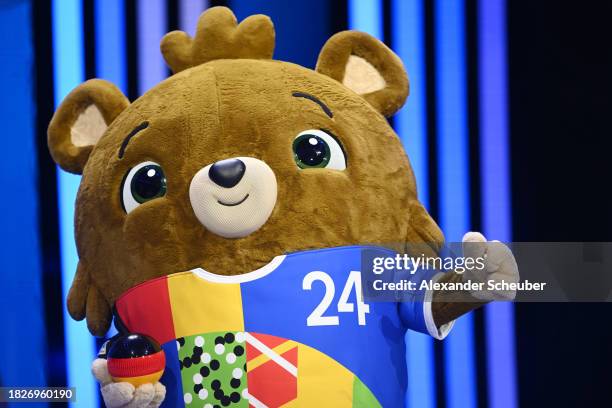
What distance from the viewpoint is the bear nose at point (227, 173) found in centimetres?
164

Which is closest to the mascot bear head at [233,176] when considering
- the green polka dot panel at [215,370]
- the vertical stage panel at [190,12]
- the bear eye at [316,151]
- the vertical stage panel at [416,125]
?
the bear eye at [316,151]

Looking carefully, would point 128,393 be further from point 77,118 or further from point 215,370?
point 77,118

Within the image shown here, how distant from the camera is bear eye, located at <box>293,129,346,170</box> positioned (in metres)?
1.77

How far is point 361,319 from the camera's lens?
173 centimetres

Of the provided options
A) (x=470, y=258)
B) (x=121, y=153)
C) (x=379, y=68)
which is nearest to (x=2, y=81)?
(x=121, y=153)

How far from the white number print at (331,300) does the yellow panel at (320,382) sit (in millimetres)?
59

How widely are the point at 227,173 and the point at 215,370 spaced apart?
352mm

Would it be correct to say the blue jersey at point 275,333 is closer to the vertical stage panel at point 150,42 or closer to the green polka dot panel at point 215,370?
the green polka dot panel at point 215,370

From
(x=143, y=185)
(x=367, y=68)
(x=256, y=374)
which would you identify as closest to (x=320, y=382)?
(x=256, y=374)

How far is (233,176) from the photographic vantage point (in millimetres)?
1642

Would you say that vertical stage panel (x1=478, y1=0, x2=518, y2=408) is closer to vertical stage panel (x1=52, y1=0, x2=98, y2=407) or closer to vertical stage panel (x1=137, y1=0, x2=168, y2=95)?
vertical stage panel (x1=137, y1=0, x2=168, y2=95)

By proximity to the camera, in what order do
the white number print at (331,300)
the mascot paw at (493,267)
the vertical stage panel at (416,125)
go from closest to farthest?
the mascot paw at (493,267)
the white number print at (331,300)
the vertical stage panel at (416,125)

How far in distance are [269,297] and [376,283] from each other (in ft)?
0.70

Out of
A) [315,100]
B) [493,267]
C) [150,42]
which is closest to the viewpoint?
[493,267]
